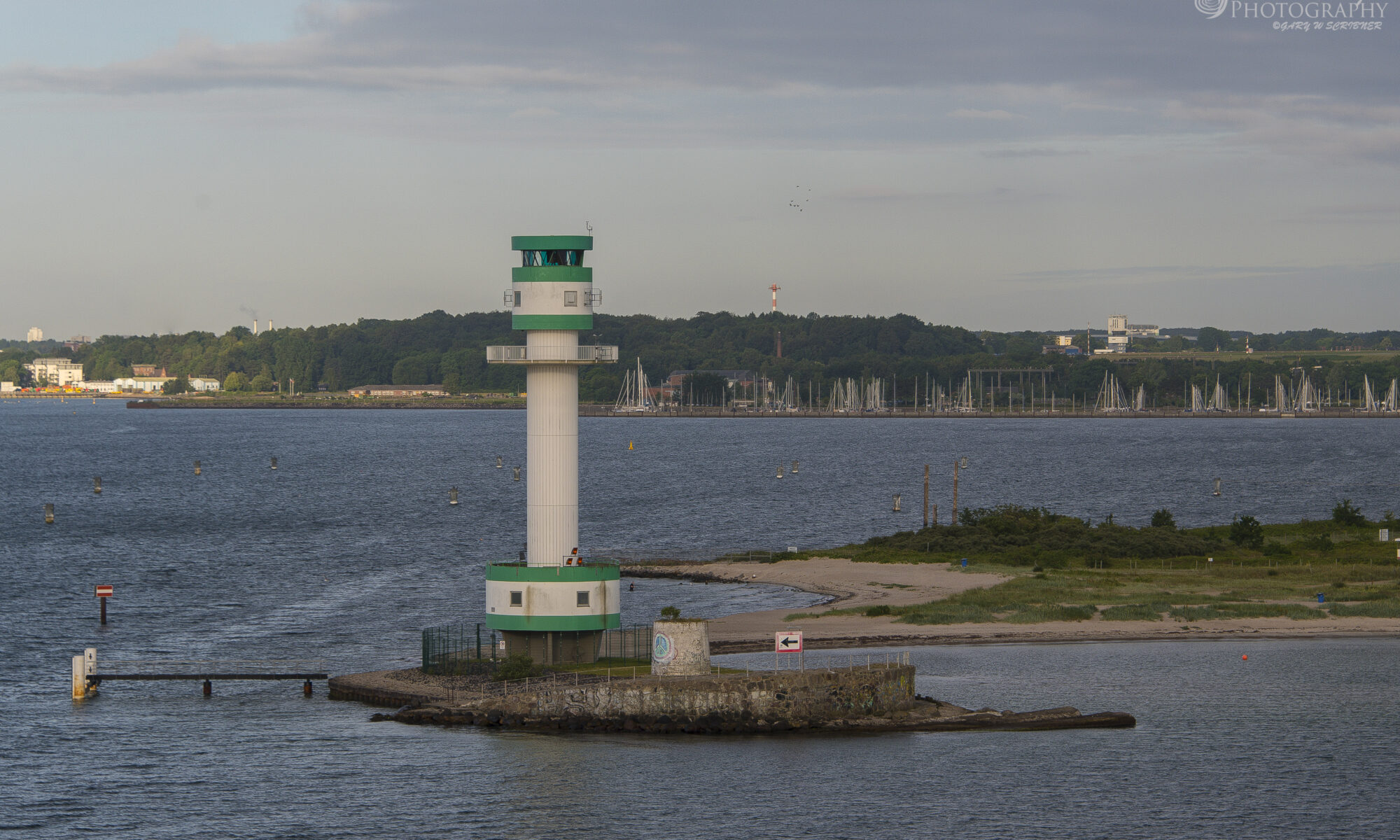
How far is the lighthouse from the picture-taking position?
50.9 m

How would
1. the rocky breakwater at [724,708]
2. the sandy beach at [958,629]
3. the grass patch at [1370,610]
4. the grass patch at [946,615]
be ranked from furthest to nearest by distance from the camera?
1. the grass patch at [1370,610]
2. the grass patch at [946,615]
3. the sandy beach at [958,629]
4. the rocky breakwater at [724,708]

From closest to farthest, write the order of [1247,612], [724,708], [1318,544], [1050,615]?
[724,708] → [1050,615] → [1247,612] → [1318,544]

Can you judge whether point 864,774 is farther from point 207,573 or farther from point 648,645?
point 207,573

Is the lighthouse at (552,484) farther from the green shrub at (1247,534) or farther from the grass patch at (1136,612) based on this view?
the green shrub at (1247,534)

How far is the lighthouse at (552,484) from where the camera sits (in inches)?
Result: 2003

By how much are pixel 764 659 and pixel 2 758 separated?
26.5 metres

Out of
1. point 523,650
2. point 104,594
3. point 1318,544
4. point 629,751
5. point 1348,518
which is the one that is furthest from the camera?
point 1348,518

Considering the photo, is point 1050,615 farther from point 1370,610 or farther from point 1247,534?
point 1247,534

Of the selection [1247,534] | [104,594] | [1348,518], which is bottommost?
[104,594]

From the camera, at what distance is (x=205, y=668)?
60.2m

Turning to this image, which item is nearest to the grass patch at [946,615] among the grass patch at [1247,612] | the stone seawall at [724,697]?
the grass patch at [1247,612]

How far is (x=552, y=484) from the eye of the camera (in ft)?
170

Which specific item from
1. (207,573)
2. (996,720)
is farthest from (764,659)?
(207,573)

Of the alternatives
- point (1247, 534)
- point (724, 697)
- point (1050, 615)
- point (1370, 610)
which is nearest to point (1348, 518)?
point (1247, 534)
